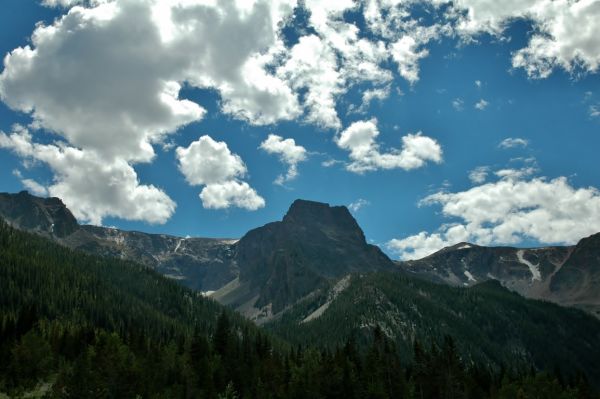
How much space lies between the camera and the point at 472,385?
115 metres

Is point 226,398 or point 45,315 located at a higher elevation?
point 45,315

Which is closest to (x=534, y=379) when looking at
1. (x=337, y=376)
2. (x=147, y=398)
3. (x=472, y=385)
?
(x=472, y=385)

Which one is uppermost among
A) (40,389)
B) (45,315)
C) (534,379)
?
(45,315)

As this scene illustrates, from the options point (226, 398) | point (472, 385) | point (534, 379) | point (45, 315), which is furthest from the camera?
point (45, 315)

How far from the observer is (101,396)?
271 feet

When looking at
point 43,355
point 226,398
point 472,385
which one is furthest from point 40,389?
point 472,385

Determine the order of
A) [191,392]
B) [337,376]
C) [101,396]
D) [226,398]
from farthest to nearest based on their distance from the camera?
[337,376] < [191,392] < [101,396] < [226,398]

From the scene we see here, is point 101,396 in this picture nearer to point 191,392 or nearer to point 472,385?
point 191,392

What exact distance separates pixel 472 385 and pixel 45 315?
458 ft

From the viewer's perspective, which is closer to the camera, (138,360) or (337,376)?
(337,376)

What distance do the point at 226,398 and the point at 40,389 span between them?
61.0 meters

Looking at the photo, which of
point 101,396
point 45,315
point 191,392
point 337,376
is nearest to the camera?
point 101,396

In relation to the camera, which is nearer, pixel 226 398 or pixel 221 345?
pixel 226 398

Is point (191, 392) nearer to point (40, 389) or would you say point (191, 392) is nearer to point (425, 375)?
point (40, 389)
